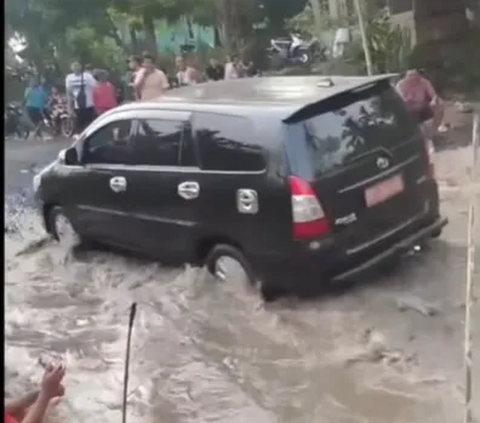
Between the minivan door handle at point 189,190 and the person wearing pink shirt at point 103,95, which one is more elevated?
the person wearing pink shirt at point 103,95

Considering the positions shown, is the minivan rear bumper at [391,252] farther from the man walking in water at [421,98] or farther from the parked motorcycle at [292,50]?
the parked motorcycle at [292,50]

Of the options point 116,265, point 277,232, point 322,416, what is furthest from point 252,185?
point 322,416

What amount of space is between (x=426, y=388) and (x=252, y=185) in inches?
20.6

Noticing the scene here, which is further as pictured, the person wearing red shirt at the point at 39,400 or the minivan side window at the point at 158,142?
the minivan side window at the point at 158,142

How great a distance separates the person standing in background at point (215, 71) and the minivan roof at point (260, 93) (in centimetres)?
1

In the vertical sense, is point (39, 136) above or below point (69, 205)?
above

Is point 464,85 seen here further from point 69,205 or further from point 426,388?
point 69,205

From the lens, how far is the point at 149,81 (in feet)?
7.39

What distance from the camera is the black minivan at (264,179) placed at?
7.07ft

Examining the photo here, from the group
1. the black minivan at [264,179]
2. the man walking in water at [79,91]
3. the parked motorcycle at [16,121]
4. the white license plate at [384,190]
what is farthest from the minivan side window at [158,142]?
the white license plate at [384,190]

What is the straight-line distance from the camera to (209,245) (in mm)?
2230

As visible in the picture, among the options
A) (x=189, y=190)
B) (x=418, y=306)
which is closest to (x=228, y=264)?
(x=189, y=190)

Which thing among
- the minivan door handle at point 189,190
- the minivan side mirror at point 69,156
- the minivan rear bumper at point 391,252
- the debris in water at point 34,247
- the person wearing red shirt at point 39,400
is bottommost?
the person wearing red shirt at point 39,400

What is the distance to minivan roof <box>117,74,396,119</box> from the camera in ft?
7.15
